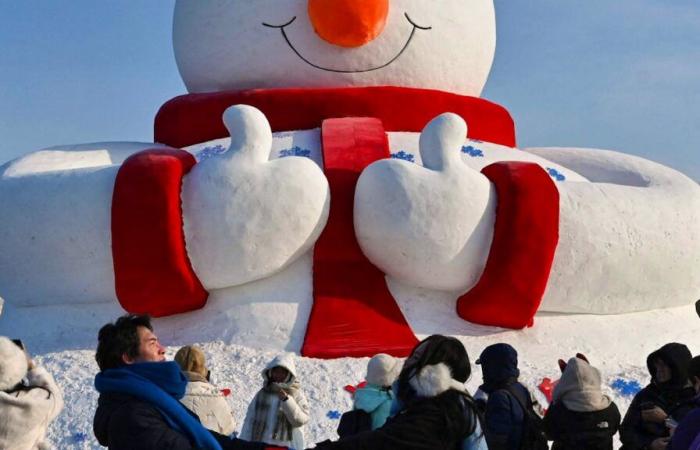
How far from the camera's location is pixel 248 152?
309 inches

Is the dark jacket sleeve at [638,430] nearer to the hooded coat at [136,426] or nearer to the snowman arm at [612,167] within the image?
the hooded coat at [136,426]

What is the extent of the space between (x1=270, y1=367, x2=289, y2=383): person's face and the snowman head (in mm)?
3929

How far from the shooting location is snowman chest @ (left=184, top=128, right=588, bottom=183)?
844 cm

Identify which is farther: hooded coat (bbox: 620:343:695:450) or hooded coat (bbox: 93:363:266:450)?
hooded coat (bbox: 620:343:695:450)

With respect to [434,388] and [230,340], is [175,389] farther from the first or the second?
[230,340]

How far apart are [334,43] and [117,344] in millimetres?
5831

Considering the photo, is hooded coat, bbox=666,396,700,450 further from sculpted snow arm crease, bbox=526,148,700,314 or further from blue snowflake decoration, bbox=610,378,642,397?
sculpted snow arm crease, bbox=526,148,700,314

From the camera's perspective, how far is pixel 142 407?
2994 millimetres

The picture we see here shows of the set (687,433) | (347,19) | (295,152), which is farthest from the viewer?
(347,19)

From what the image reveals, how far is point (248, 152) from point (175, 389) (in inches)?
190

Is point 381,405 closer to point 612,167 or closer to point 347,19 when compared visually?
point 347,19

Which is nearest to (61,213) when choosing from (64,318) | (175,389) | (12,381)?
(64,318)

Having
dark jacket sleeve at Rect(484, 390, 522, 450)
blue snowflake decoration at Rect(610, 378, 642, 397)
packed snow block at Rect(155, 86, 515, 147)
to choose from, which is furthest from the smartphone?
packed snow block at Rect(155, 86, 515, 147)

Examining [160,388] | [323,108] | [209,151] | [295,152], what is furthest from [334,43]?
[160,388]
